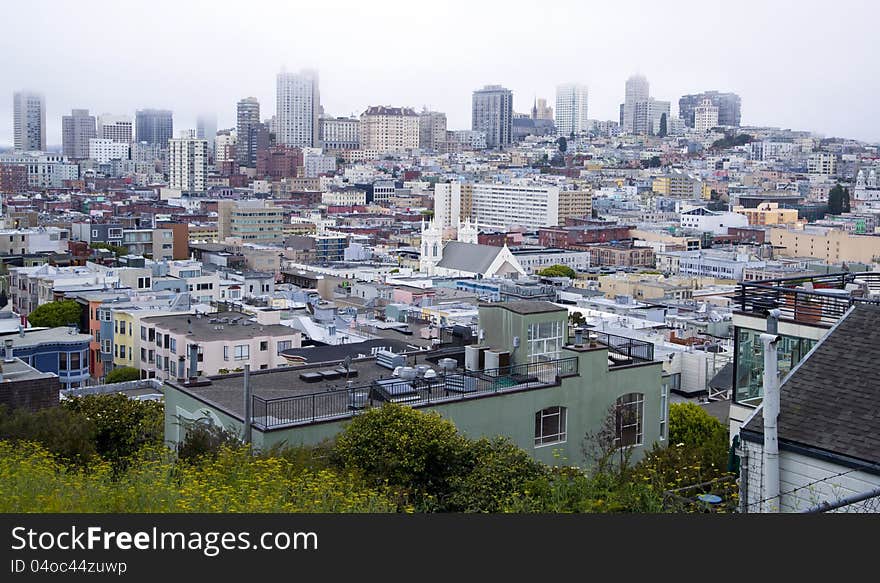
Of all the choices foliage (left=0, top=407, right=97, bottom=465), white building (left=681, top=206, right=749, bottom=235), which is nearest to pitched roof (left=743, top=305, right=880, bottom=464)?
foliage (left=0, top=407, right=97, bottom=465)

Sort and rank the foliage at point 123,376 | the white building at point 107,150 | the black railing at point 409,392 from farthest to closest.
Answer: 1. the white building at point 107,150
2. the foliage at point 123,376
3. the black railing at point 409,392

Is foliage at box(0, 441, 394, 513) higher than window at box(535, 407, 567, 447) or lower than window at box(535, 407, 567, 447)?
higher

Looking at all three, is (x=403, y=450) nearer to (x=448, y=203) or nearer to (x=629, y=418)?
(x=629, y=418)

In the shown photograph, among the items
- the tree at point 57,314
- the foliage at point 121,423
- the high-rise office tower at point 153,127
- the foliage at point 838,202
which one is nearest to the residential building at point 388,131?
the high-rise office tower at point 153,127

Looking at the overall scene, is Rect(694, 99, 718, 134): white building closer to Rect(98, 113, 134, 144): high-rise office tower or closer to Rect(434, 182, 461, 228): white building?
Rect(98, 113, 134, 144): high-rise office tower

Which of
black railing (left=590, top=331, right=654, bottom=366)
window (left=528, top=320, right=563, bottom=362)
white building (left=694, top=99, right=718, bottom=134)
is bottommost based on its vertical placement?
black railing (left=590, top=331, right=654, bottom=366)

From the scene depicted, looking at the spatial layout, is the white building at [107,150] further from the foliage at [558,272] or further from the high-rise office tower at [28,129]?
the foliage at [558,272]
